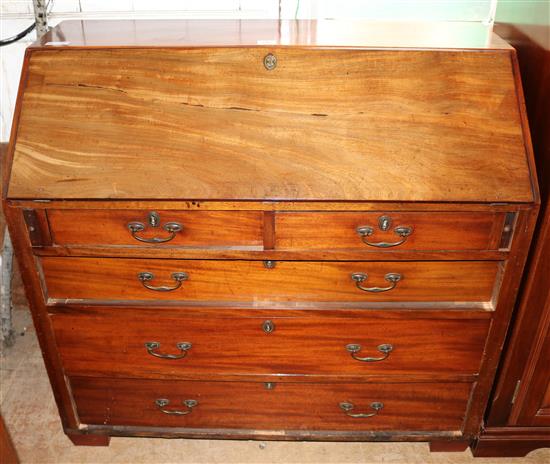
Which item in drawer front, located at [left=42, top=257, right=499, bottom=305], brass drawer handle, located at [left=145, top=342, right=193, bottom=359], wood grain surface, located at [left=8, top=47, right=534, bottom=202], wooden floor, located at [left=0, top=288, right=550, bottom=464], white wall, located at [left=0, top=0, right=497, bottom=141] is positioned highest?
white wall, located at [left=0, top=0, right=497, bottom=141]

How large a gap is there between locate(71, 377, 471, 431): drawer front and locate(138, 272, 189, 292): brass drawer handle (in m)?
0.39

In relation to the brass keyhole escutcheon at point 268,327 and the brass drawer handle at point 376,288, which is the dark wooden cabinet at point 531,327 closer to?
the brass drawer handle at point 376,288

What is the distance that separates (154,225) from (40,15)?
115 centimetres

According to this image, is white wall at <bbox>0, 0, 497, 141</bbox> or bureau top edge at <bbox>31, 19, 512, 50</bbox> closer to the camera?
bureau top edge at <bbox>31, 19, 512, 50</bbox>

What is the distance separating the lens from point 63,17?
2.04m

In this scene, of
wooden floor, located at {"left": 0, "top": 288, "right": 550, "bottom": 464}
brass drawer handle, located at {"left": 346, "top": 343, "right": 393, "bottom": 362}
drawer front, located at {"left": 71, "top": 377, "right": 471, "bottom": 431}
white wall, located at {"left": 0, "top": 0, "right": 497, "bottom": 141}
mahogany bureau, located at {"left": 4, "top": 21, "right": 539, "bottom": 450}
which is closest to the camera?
mahogany bureau, located at {"left": 4, "top": 21, "right": 539, "bottom": 450}

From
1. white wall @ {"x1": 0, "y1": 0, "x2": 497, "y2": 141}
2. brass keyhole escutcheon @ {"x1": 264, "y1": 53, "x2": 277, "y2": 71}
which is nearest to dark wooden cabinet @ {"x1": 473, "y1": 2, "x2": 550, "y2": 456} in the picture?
white wall @ {"x1": 0, "y1": 0, "x2": 497, "y2": 141}

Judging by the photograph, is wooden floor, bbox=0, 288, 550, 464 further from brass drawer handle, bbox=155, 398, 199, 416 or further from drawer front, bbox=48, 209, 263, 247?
drawer front, bbox=48, 209, 263, 247

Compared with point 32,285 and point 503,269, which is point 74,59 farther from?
point 503,269

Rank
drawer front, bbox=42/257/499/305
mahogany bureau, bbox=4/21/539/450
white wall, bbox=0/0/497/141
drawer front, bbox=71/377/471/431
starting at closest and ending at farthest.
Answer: mahogany bureau, bbox=4/21/539/450, drawer front, bbox=42/257/499/305, drawer front, bbox=71/377/471/431, white wall, bbox=0/0/497/141

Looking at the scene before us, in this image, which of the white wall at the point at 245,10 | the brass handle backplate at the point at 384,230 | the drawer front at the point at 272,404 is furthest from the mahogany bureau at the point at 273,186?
the white wall at the point at 245,10

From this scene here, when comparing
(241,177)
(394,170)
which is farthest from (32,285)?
(394,170)

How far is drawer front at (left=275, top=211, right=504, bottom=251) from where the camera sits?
138 centimetres

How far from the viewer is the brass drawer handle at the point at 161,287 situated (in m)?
1.49
